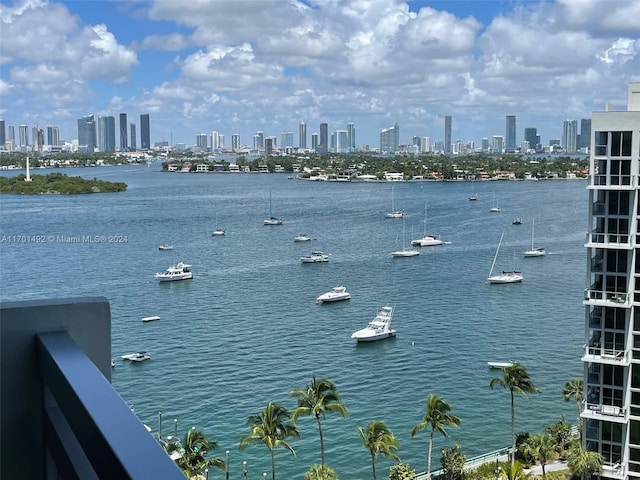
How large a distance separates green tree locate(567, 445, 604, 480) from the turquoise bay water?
307cm

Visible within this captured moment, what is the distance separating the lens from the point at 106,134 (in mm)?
106438

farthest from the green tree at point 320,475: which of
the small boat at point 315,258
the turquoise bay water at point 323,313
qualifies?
the small boat at point 315,258

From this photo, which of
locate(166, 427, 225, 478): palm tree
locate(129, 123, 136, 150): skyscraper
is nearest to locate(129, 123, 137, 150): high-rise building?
locate(129, 123, 136, 150): skyscraper

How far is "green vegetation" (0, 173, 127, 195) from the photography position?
4978 centimetres

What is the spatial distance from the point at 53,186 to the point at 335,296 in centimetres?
3684

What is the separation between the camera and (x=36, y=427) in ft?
3.37

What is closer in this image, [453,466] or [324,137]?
[453,466]

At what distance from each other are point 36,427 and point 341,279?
22284 millimetres

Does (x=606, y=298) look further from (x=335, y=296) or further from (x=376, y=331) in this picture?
(x=335, y=296)

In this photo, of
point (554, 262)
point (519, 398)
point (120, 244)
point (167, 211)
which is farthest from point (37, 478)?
point (167, 211)

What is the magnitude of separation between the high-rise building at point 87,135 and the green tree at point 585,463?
96.8 metres

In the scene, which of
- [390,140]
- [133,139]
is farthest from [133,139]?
[390,140]

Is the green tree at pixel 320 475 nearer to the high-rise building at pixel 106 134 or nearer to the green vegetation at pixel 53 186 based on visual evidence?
the green vegetation at pixel 53 186

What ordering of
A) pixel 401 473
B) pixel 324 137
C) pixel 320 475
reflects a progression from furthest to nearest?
pixel 324 137, pixel 401 473, pixel 320 475
